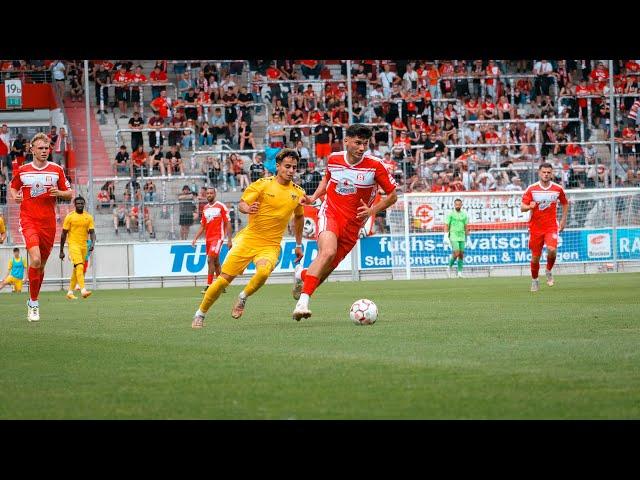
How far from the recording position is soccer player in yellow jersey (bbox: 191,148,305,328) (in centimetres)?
1324

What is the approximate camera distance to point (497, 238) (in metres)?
32.7

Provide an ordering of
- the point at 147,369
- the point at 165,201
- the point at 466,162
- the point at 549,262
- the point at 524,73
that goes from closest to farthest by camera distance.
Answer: the point at 147,369 → the point at 549,262 → the point at 165,201 → the point at 466,162 → the point at 524,73

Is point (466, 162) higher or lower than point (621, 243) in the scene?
higher

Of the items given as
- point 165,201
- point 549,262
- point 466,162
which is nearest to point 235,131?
point 165,201

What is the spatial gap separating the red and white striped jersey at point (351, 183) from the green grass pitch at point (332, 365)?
145 cm

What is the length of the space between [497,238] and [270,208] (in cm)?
1987

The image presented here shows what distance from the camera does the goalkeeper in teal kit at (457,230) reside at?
30.9 metres

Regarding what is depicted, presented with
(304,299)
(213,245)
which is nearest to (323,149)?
(213,245)

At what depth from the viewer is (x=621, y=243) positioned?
1286 inches

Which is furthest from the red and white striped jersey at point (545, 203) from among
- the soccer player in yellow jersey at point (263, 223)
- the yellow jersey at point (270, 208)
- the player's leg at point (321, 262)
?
the player's leg at point (321, 262)

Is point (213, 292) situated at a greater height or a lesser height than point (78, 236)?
lesser

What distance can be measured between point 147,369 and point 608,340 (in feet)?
14.5

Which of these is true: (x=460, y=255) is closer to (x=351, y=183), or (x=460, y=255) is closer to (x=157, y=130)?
(x=157, y=130)
